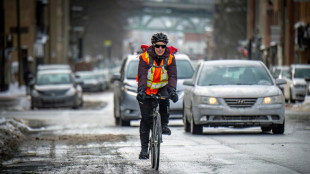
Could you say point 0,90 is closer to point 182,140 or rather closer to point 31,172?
point 182,140

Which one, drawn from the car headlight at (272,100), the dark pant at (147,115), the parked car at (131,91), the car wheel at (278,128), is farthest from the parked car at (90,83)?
the dark pant at (147,115)

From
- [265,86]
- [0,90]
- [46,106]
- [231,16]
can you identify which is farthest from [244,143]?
[231,16]

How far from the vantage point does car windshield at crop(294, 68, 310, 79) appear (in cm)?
3678

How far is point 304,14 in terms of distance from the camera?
58312mm

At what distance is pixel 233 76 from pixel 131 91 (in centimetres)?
371

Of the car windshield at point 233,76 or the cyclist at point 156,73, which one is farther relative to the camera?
the car windshield at point 233,76

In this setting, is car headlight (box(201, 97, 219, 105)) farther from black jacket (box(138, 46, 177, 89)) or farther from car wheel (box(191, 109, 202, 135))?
black jacket (box(138, 46, 177, 89))

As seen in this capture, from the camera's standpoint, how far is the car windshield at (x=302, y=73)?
3678cm

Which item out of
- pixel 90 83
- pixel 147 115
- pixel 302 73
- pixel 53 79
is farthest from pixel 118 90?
pixel 90 83

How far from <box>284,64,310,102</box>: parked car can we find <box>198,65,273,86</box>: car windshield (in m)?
18.1

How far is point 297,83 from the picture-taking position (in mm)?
35531

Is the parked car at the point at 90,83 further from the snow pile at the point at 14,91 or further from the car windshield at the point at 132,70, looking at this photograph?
the car windshield at the point at 132,70

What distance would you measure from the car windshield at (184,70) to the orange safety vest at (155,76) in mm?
10411

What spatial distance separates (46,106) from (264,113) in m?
18.3
